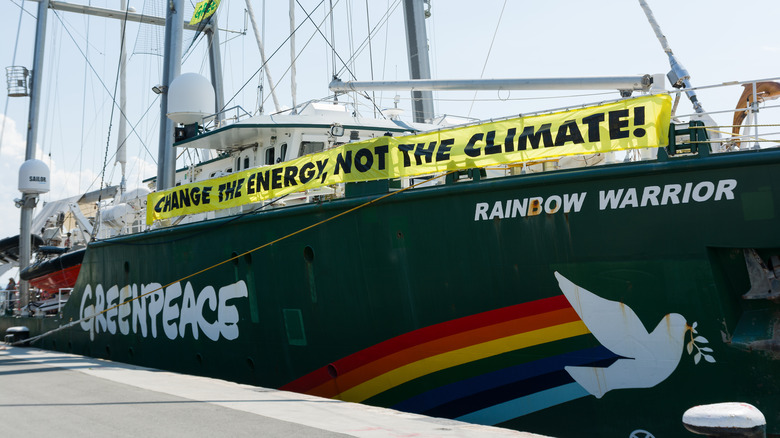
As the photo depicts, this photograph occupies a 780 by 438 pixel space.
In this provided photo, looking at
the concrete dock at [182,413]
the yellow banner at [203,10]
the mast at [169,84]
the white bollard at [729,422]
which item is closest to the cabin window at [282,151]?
the concrete dock at [182,413]

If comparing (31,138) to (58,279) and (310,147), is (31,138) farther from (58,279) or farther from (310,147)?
(310,147)

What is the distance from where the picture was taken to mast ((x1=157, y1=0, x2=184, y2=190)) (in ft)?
55.3

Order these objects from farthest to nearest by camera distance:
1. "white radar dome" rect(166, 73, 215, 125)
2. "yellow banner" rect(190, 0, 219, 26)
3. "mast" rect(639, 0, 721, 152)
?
"yellow banner" rect(190, 0, 219, 26) < "white radar dome" rect(166, 73, 215, 125) < "mast" rect(639, 0, 721, 152)

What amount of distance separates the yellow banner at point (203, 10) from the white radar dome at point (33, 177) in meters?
7.35

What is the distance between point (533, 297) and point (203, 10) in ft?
61.6

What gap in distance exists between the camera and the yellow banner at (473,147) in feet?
24.0

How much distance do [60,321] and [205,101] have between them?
7113mm

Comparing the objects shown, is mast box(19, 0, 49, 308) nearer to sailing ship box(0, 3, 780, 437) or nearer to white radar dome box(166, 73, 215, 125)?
white radar dome box(166, 73, 215, 125)

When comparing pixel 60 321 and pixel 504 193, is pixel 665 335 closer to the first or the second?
pixel 504 193

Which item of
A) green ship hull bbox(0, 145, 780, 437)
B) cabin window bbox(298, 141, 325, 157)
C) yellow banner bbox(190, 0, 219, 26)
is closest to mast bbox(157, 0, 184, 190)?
yellow banner bbox(190, 0, 219, 26)

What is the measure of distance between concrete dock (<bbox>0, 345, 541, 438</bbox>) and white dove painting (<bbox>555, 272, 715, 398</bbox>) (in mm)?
1483

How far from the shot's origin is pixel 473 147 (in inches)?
335

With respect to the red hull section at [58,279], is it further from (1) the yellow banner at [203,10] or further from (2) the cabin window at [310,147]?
(2) the cabin window at [310,147]

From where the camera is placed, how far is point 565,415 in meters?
7.40
